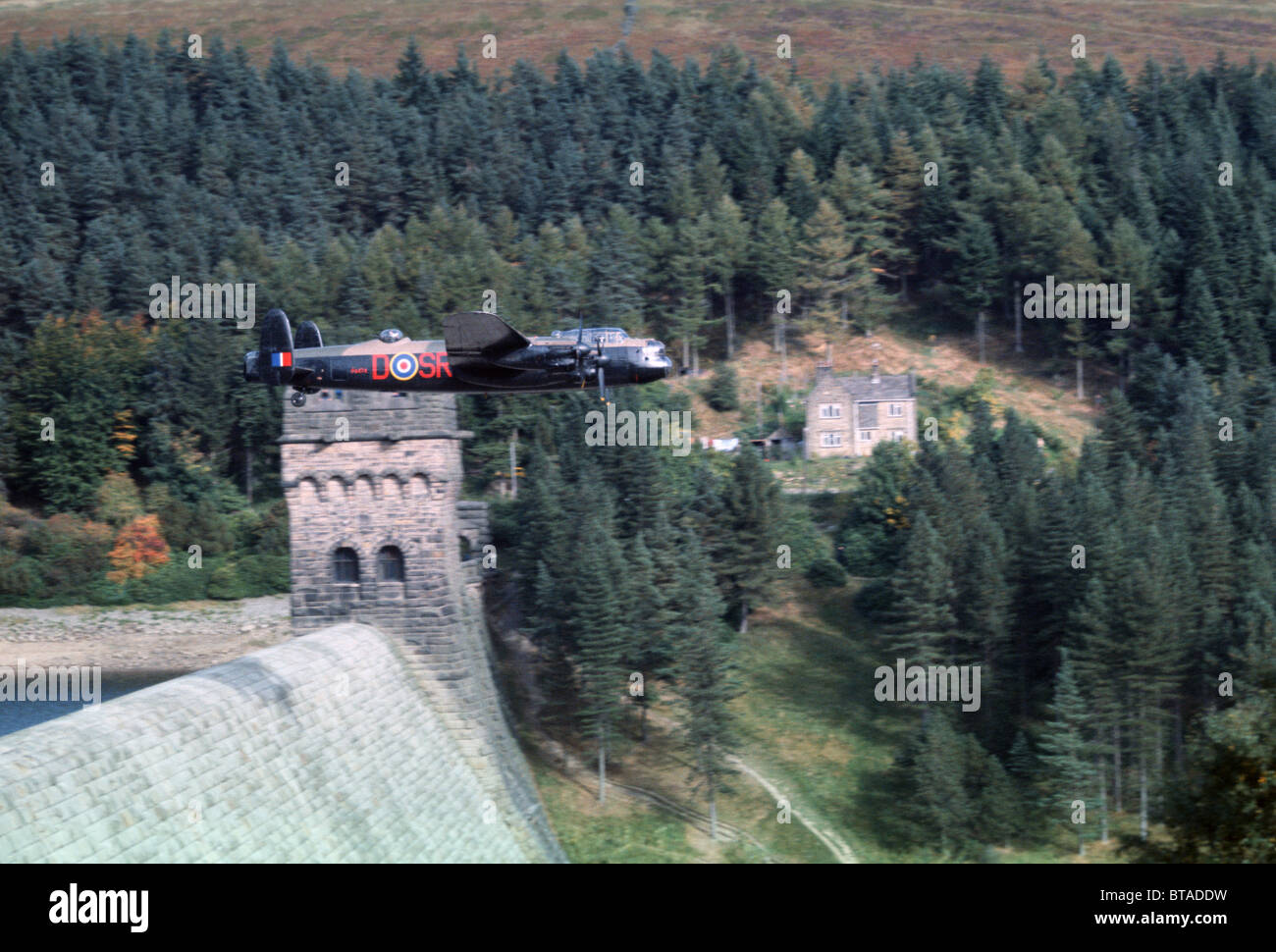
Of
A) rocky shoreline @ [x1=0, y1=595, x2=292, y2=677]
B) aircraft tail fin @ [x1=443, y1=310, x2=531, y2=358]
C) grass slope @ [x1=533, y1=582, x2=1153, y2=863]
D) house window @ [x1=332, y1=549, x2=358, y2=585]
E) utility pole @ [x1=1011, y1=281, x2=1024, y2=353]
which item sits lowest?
grass slope @ [x1=533, y1=582, x2=1153, y2=863]

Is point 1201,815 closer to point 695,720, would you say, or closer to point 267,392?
point 695,720

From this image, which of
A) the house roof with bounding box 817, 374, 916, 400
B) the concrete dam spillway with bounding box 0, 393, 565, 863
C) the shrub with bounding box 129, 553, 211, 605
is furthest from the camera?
the house roof with bounding box 817, 374, 916, 400

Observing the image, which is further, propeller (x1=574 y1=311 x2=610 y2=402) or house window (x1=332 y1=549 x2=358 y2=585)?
house window (x1=332 y1=549 x2=358 y2=585)

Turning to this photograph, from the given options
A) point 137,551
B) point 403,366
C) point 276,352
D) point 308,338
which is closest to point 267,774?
point 276,352

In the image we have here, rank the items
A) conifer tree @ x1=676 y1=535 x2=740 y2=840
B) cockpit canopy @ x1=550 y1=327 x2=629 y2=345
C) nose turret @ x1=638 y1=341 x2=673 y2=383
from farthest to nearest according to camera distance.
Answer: conifer tree @ x1=676 y1=535 x2=740 y2=840, nose turret @ x1=638 y1=341 x2=673 y2=383, cockpit canopy @ x1=550 y1=327 x2=629 y2=345

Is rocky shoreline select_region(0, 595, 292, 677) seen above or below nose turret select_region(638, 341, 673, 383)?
below

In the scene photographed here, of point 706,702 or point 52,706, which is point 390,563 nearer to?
point 706,702

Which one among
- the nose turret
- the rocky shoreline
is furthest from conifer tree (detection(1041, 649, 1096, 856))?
the rocky shoreline

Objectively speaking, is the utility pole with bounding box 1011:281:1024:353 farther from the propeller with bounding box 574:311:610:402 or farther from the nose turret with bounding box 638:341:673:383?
the propeller with bounding box 574:311:610:402
